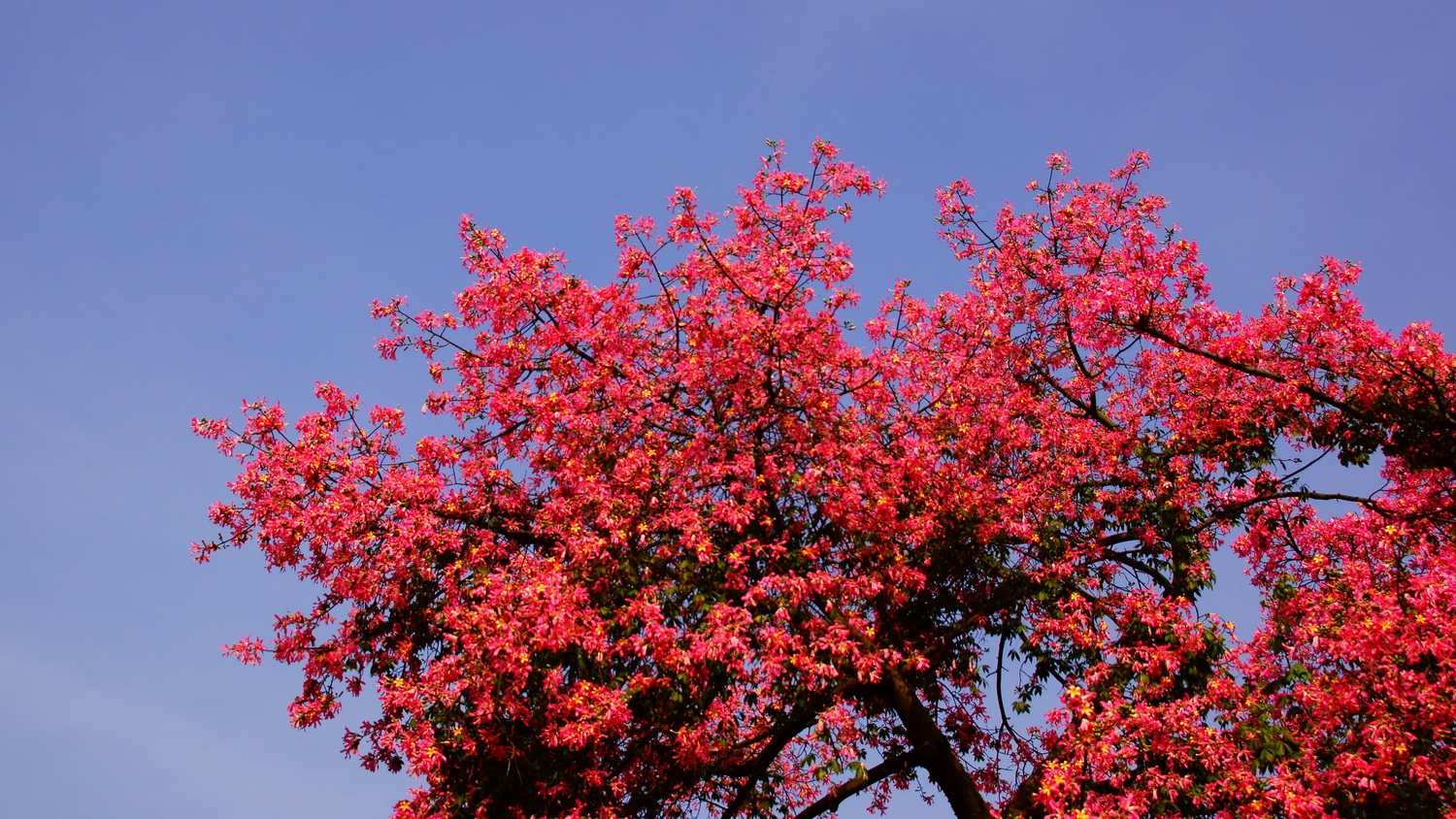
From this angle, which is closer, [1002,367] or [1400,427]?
[1400,427]

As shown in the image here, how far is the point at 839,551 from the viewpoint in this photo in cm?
1393

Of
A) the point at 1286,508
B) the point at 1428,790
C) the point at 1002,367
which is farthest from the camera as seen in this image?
the point at 1002,367

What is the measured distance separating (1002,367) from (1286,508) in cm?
486

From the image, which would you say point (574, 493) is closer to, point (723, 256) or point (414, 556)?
point (414, 556)

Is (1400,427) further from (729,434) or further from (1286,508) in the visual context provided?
(729,434)

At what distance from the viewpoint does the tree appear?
11.1 m

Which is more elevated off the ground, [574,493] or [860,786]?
[574,493]

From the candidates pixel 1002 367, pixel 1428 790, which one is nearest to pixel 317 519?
pixel 1002 367

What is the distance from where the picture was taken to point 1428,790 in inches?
383

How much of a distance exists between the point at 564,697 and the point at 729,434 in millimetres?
3952

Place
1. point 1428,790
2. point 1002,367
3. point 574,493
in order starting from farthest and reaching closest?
point 1002,367 < point 574,493 < point 1428,790

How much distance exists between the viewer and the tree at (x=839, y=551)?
1115 cm

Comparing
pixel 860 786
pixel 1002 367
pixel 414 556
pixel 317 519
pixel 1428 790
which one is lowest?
pixel 1428 790

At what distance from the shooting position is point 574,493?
13.5 meters
